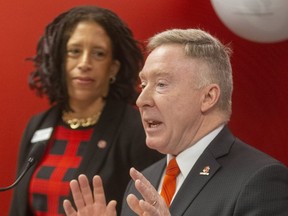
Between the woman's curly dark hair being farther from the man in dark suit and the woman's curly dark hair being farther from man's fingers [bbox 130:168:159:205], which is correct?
man's fingers [bbox 130:168:159:205]

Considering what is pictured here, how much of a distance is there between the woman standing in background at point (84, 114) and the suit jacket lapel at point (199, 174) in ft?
2.59

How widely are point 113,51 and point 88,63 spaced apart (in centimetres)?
15

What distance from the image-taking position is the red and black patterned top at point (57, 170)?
111 inches

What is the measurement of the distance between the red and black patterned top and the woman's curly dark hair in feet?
0.55

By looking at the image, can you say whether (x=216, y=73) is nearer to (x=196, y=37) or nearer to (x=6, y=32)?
(x=196, y=37)

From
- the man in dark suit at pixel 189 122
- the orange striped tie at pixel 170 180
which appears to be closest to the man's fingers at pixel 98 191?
the man in dark suit at pixel 189 122

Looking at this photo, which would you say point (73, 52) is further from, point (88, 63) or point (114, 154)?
point (114, 154)

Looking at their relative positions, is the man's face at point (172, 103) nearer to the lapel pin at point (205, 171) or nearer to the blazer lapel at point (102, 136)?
the lapel pin at point (205, 171)

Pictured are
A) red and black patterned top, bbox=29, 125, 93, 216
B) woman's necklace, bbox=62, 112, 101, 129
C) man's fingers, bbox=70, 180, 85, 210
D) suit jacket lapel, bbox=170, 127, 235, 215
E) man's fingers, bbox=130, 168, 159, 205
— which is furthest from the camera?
woman's necklace, bbox=62, 112, 101, 129

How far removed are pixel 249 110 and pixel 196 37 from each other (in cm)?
97

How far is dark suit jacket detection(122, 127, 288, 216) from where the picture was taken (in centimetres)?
189

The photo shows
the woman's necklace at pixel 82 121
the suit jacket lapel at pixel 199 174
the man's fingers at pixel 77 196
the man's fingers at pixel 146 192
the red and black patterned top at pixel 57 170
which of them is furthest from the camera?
the woman's necklace at pixel 82 121

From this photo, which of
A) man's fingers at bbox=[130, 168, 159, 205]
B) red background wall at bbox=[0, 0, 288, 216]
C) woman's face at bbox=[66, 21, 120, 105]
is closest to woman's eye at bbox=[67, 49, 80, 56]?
woman's face at bbox=[66, 21, 120, 105]

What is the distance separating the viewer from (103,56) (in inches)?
120
